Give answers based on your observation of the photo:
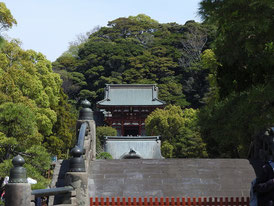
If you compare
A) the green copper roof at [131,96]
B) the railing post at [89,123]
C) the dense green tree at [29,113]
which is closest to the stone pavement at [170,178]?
the railing post at [89,123]

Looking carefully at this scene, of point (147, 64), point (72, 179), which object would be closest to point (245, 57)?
point (72, 179)

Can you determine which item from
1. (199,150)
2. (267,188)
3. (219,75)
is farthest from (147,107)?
(267,188)

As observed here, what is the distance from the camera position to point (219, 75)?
1314cm

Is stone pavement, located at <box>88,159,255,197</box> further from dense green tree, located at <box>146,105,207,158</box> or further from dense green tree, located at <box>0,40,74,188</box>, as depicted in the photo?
dense green tree, located at <box>146,105,207,158</box>

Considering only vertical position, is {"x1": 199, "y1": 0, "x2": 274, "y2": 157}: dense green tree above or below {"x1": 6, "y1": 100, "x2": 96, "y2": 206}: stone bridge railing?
above

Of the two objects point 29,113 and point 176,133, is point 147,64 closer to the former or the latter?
point 176,133

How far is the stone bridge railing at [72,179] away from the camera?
5.84m

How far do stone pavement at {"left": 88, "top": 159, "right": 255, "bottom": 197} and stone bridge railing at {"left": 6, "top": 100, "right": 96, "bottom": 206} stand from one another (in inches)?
23.2

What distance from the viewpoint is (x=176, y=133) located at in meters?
37.6

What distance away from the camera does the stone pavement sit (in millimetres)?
10234

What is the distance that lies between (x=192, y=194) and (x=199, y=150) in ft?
74.1

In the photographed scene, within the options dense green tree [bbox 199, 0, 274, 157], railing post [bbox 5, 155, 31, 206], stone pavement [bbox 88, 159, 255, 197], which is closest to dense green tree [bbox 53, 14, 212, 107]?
stone pavement [bbox 88, 159, 255, 197]

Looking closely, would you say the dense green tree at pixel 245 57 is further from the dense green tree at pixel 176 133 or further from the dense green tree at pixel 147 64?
the dense green tree at pixel 147 64

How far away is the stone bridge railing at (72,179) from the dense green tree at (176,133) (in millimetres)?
19977
